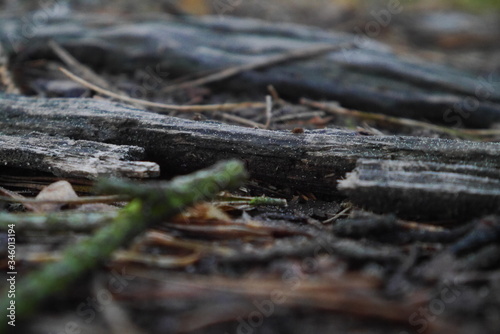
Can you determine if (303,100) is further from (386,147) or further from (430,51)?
(430,51)

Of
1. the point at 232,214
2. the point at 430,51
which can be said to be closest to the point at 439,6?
the point at 430,51

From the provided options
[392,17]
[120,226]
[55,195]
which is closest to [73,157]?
[55,195]

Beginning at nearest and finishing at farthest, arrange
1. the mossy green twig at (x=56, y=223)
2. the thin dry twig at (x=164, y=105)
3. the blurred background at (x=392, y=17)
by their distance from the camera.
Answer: the mossy green twig at (x=56, y=223) < the thin dry twig at (x=164, y=105) < the blurred background at (x=392, y=17)

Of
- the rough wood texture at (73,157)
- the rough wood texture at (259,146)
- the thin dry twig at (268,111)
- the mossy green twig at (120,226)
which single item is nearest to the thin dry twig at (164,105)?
the thin dry twig at (268,111)

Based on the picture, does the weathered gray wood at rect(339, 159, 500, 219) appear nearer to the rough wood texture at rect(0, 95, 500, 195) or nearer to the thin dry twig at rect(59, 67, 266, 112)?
the rough wood texture at rect(0, 95, 500, 195)

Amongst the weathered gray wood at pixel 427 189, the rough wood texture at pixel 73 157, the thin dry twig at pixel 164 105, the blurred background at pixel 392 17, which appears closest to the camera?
the weathered gray wood at pixel 427 189

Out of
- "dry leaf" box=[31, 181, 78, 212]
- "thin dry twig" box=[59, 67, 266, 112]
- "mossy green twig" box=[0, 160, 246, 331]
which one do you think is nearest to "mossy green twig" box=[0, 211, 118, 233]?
"mossy green twig" box=[0, 160, 246, 331]

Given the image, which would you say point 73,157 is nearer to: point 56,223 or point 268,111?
point 56,223

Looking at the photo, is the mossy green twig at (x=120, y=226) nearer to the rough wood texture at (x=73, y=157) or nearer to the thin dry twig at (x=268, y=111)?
the rough wood texture at (x=73, y=157)
